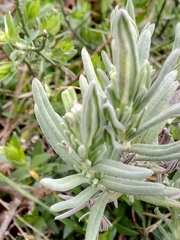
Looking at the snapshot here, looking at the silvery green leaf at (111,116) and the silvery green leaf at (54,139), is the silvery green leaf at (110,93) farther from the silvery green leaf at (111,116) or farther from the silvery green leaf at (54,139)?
the silvery green leaf at (54,139)

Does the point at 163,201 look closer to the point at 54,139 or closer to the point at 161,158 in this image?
the point at 161,158

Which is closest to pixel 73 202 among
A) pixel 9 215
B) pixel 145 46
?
pixel 145 46

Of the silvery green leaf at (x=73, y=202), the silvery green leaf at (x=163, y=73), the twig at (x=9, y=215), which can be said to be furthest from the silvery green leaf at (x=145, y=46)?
the twig at (x=9, y=215)

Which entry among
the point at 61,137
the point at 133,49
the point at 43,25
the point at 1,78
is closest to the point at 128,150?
the point at 61,137

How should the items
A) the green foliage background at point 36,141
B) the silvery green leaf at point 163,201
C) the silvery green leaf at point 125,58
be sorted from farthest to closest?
1. the green foliage background at point 36,141
2. the silvery green leaf at point 163,201
3. the silvery green leaf at point 125,58

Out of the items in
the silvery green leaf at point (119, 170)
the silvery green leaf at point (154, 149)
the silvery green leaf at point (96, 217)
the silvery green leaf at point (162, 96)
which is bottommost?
the silvery green leaf at point (96, 217)

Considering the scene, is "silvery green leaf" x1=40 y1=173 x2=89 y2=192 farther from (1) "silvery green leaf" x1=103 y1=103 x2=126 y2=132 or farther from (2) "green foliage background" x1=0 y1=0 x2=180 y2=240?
(2) "green foliage background" x1=0 y1=0 x2=180 y2=240
